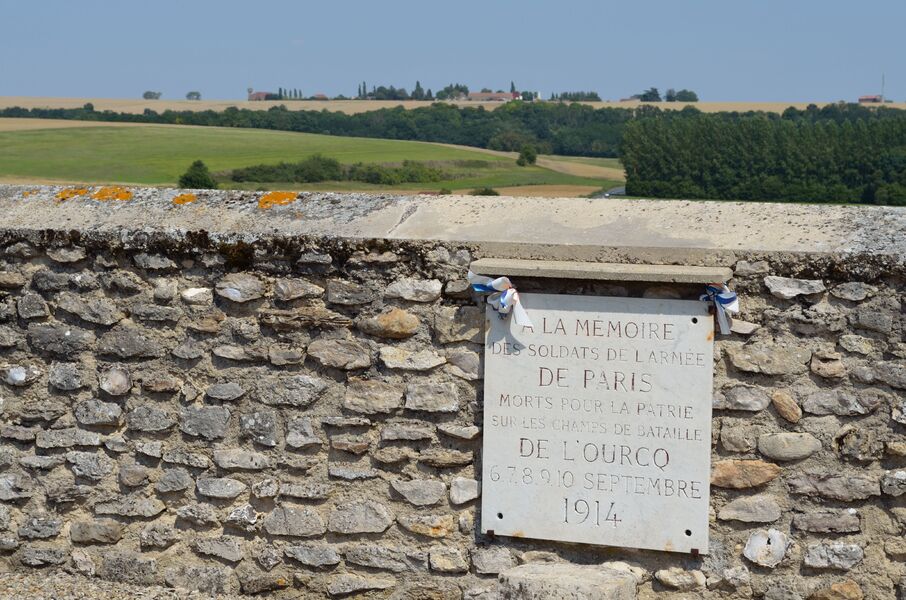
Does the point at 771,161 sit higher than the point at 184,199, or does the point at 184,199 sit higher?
the point at 184,199

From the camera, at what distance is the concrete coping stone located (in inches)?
152

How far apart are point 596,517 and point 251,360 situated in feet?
5.14

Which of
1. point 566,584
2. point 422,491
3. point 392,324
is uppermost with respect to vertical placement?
point 392,324

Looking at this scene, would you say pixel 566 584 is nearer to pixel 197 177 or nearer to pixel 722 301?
pixel 722 301

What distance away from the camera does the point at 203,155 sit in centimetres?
4178

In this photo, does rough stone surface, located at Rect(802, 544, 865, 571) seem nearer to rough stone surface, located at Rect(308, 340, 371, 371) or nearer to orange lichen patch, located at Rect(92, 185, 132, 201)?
rough stone surface, located at Rect(308, 340, 371, 371)

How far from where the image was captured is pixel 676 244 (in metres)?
3.99

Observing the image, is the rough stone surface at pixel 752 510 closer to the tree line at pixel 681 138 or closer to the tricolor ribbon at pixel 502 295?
the tricolor ribbon at pixel 502 295

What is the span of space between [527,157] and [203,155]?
50.0ft

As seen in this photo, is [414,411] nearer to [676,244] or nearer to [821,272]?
[676,244]

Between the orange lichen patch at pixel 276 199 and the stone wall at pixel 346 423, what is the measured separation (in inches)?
11.4

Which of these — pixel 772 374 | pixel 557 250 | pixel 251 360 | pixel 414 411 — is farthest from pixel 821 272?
pixel 251 360

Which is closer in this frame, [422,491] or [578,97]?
[422,491]

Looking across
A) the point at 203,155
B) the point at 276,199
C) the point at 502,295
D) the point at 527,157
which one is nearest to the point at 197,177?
the point at 203,155
